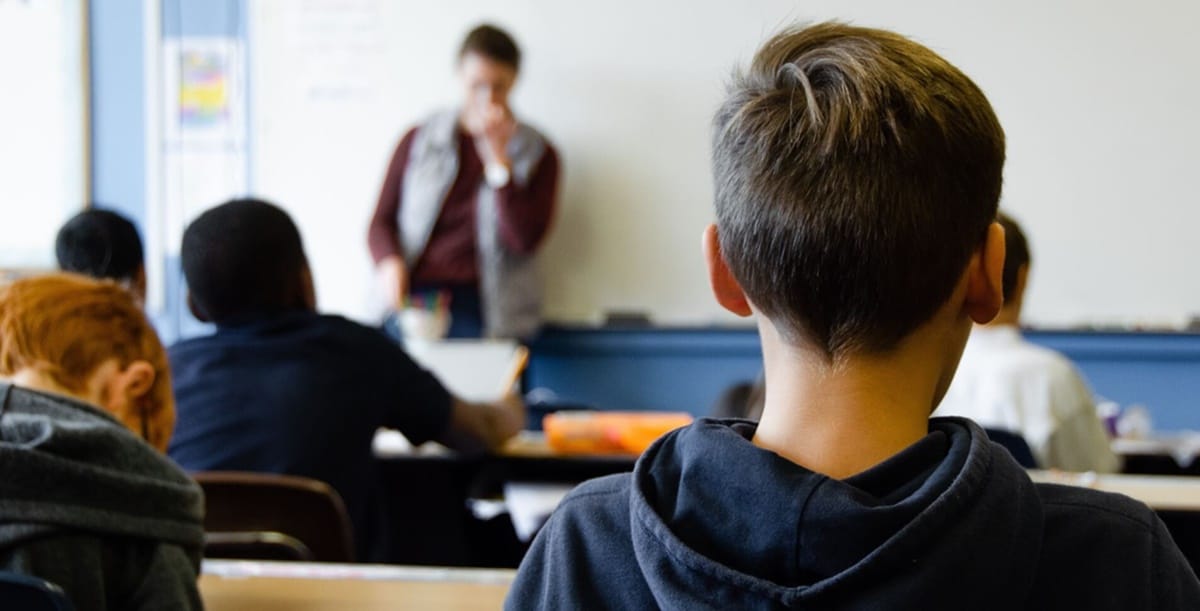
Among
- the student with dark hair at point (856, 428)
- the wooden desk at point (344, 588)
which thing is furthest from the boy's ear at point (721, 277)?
the wooden desk at point (344, 588)

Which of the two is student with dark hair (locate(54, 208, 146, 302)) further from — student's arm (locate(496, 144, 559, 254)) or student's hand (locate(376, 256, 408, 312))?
student's arm (locate(496, 144, 559, 254))

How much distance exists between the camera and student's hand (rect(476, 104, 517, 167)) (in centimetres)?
440

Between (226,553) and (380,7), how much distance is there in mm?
3436

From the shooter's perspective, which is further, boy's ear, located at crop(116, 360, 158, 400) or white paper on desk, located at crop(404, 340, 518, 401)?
white paper on desk, located at crop(404, 340, 518, 401)

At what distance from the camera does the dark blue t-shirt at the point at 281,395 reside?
203cm

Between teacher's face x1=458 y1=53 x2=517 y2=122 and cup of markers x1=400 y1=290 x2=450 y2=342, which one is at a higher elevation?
teacher's face x1=458 y1=53 x2=517 y2=122

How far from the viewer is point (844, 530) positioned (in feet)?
2.24

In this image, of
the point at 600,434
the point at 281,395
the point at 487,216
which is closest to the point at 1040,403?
the point at 600,434

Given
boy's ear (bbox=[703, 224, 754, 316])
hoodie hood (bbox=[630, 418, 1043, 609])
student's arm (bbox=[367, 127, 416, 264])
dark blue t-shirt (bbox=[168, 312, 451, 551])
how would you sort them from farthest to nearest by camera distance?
student's arm (bbox=[367, 127, 416, 264])
dark blue t-shirt (bbox=[168, 312, 451, 551])
boy's ear (bbox=[703, 224, 754, 316])
hoodie hood (bbox=[630, 418, 1043, 609])

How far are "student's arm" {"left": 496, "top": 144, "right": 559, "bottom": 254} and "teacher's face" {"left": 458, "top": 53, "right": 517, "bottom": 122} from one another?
27 centimetres

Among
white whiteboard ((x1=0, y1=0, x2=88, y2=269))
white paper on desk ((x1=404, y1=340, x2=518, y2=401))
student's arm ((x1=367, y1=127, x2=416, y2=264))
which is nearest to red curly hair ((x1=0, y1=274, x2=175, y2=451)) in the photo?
white paper on desk ((x1=404, y1=340, x2=518, y2=401))

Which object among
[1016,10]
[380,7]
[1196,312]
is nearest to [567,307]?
[380,7]

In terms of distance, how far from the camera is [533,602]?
83 centimetres

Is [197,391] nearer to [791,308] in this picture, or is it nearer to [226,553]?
[226,553]
